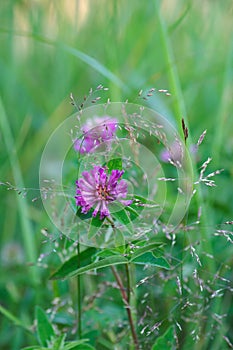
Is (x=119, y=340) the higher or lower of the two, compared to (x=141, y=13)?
lower

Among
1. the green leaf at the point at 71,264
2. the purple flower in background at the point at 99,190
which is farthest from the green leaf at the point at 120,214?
the green leaf at the point at 71,264

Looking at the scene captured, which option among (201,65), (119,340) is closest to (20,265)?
(119,340)

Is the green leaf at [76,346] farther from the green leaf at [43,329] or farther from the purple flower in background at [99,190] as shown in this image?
the purple flower in background at [99,190]

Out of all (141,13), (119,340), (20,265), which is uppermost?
(141,13)

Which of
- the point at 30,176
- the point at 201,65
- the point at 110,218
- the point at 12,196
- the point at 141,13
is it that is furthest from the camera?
the point at 141,13

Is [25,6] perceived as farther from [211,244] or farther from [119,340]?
[119,340]

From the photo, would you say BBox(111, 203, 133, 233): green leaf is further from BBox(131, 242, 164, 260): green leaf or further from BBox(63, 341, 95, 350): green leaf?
BBox(63, 341, 95, 350): green leaf
